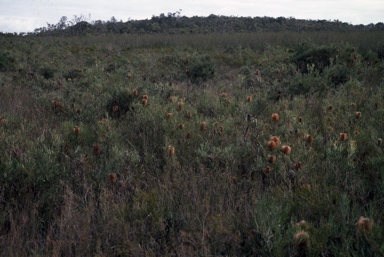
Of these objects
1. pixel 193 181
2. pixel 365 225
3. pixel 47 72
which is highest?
pixel 365 225

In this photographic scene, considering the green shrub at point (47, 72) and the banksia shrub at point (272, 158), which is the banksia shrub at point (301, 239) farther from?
the green shrub at point (47, 72)

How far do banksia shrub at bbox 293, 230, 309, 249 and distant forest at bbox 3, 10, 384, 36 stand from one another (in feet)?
137

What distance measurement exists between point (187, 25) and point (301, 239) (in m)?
49.7

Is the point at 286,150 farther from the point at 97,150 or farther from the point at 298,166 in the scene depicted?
the point at 97,150

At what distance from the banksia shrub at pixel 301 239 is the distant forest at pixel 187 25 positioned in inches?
1639

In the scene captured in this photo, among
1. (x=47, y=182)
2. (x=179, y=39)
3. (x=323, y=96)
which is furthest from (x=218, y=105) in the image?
(x=179, y=39)

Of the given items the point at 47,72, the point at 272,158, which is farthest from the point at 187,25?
the point at 272,158

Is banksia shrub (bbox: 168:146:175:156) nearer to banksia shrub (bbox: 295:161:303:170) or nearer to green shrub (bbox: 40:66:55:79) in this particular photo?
banksia shrub (bbox: 295:161:303:170)

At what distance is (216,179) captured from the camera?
3115 millimetres

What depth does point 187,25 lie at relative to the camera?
49.4 metres

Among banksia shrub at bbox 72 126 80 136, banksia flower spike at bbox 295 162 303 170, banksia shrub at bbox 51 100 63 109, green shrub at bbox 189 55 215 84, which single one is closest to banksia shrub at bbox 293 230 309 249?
banksia flower spike at bbox 295 162 303 170

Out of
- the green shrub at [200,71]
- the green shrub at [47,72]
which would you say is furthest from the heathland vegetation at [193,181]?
the green shrub at [47,72]

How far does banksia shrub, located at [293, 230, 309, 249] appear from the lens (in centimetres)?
194

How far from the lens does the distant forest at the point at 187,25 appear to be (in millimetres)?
43812
